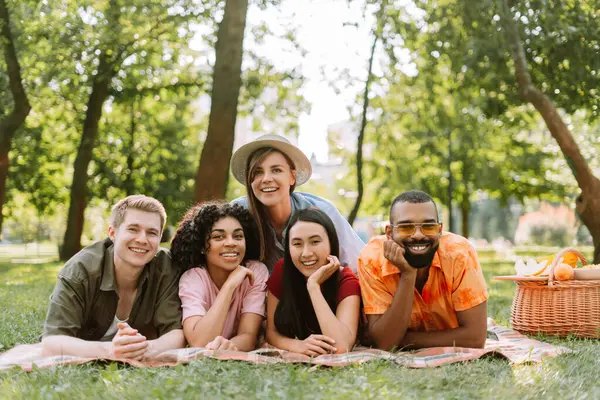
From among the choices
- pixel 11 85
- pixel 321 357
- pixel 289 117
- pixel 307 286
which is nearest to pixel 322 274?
pixel 307 286

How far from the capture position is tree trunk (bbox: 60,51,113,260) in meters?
19.7

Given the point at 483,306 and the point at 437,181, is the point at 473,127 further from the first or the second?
the point at 483,306

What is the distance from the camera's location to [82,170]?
19.8 meters

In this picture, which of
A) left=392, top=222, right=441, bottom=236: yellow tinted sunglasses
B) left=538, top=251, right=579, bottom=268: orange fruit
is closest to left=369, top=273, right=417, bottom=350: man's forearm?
left=392, top=222, right=441, bottom=236: yellow tinted sunglasses

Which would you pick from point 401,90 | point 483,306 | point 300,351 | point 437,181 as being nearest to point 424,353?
point 483,306

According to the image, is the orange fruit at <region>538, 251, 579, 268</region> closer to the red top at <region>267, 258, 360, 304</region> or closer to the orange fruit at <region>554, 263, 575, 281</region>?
the orange fruit at <region>554, 263, 575, 281</region>

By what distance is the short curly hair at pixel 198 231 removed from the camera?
5.35 m

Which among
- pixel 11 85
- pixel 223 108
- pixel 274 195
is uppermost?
pixel 11 85

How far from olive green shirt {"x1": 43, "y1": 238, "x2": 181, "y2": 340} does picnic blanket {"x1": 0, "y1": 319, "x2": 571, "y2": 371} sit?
0.33 meters

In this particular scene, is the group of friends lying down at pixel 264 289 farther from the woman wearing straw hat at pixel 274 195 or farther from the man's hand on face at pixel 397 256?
the woman wearing straw hat at pixel 274 195

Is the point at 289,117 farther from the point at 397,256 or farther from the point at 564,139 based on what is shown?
the point at 397,256

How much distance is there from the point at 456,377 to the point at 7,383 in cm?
248

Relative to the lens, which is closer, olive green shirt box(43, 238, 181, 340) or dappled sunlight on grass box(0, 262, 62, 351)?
olive green shirt box(43, 238, 181, 340)

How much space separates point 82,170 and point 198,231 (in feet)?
50.8
